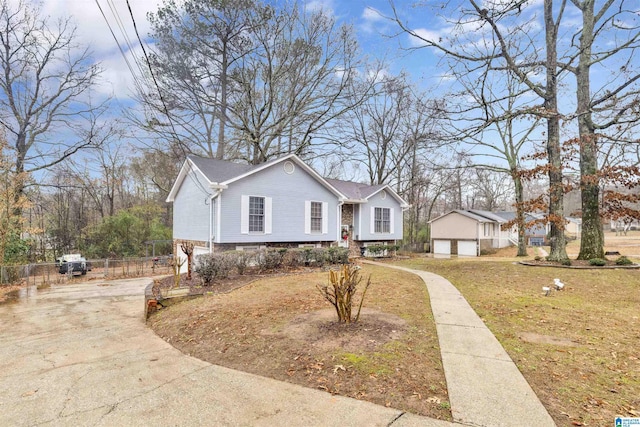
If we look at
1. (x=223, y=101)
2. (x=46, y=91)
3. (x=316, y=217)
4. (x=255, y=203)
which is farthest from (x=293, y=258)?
(x=46, y=91)

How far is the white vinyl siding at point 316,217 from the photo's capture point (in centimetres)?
1653

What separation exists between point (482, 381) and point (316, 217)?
13916 millimetres

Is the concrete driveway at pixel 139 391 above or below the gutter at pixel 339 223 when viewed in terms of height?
below

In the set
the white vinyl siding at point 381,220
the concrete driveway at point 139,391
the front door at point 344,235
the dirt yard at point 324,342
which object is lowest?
the concrete driveway at point 139,391

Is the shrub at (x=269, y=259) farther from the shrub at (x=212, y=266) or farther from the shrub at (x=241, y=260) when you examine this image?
the shrub at (x=212, y=266)

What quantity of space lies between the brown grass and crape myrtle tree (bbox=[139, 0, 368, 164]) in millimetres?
15580

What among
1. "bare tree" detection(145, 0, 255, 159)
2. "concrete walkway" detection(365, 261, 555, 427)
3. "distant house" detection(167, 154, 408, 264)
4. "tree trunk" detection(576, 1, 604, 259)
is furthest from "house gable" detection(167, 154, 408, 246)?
"tree trunk" detection(576, 1, 604, 259)

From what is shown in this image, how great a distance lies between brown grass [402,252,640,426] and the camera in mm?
3080

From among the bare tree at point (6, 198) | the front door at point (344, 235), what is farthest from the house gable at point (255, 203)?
the bare tree at point (6, 198)

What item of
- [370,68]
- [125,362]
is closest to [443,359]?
[125,362]

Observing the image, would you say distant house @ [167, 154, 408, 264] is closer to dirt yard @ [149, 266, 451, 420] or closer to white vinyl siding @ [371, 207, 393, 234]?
white vinyl siding @ [371, 207, 393, 234]

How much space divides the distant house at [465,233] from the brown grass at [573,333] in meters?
19.4

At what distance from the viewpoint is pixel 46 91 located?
20.5m

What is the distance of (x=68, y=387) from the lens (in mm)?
3906
